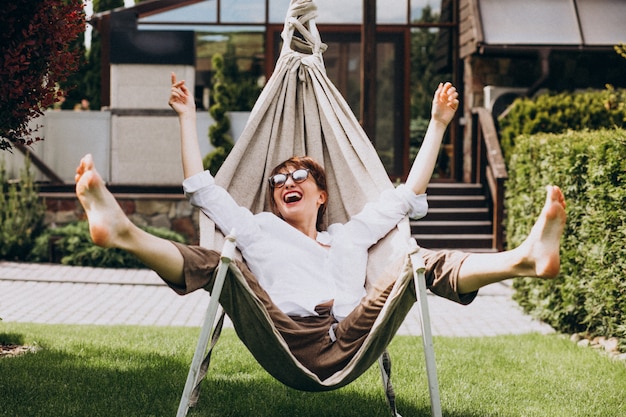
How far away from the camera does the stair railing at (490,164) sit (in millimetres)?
10234

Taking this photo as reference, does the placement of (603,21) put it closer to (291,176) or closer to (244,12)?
(244,12)

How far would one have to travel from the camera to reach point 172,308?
295 inches

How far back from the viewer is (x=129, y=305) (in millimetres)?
7594

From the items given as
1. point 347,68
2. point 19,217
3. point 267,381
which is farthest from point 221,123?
point 267,381

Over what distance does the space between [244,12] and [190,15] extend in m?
0.86

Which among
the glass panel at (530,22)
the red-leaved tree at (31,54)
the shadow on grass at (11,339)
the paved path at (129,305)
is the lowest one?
the paved path at (129,305)

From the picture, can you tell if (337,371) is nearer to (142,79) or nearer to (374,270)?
(374,270)

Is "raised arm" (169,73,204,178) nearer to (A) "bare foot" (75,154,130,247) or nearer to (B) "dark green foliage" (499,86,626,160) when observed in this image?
(A) "bare foot" (75,154,130,247)

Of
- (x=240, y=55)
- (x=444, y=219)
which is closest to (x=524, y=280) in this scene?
(x=444, y=219)

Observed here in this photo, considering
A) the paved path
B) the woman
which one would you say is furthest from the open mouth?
the paved path

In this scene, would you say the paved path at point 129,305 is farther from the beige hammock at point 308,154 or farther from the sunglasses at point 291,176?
the sunglasses at point 291,176

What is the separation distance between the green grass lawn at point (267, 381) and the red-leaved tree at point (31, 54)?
1385 millimetres

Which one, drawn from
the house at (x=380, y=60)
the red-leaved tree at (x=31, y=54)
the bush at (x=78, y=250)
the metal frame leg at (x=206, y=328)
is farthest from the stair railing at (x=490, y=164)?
the metal frame leg at (x=206, y=328)

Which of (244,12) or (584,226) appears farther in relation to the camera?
(244,12)
